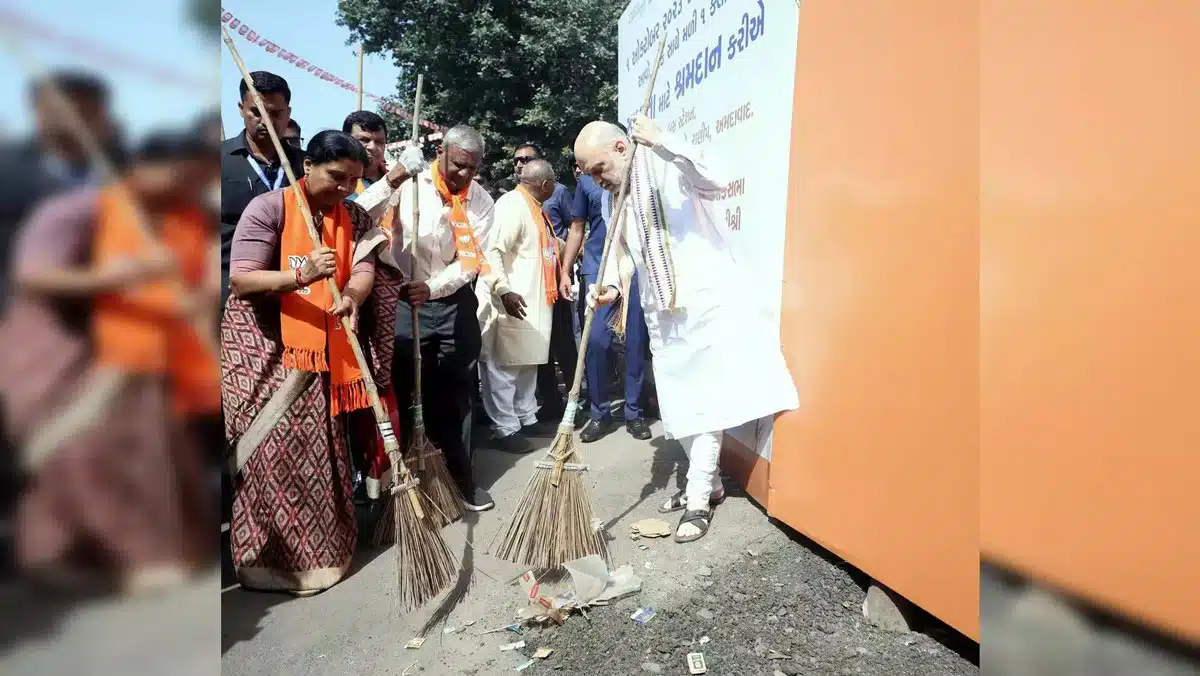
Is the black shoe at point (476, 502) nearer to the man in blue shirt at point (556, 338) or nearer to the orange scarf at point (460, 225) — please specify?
the orange scarf at point (460, 225)

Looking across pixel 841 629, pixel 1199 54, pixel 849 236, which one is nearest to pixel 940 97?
pixel 849 236

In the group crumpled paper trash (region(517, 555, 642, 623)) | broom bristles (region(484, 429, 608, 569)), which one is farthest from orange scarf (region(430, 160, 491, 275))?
crumpled paper trash (region(517, 555, 642, 623))

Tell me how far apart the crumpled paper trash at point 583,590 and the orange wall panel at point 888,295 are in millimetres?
755

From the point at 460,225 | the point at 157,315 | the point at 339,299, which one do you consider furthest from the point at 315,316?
the point at 157,315

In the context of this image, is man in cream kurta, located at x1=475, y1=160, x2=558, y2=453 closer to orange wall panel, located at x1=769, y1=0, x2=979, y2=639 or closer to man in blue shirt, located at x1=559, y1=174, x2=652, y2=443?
man in blue shirt, located at x1=559, y1=174, x2=652, y2=443

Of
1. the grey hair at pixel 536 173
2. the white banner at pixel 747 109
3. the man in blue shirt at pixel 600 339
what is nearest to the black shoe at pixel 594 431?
the man in blue shirt at pixel 600 339

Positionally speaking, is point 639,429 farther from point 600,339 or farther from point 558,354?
point 558,354

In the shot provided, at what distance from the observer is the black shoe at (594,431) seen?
15.7 feet

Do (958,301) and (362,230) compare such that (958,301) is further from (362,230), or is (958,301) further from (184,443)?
(362,230)

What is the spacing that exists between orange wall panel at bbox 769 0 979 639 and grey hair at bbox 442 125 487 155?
1.71 meters

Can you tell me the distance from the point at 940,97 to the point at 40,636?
2238 mm

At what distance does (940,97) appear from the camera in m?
1.99

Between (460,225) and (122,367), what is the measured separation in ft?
10.7

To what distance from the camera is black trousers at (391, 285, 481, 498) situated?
3689 mm
